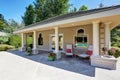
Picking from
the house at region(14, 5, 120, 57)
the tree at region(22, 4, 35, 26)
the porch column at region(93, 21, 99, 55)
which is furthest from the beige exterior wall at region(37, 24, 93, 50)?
the tree at region(22, 4, 35, 26)

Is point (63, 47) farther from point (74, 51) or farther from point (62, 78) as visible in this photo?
point (62, 78)

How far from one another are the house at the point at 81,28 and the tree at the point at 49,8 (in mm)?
16169

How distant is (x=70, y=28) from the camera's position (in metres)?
12.2

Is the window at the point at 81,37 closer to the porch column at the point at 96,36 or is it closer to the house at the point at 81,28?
the house at the point at 81,28

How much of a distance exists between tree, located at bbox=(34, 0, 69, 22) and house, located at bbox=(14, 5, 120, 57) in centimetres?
1617

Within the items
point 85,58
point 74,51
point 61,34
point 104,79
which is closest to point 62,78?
point 104,79

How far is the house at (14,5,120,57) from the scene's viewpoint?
255 inches

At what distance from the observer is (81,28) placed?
36.7ft

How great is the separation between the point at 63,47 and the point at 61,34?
159cm

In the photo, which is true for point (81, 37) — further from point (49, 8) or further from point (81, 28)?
point (49, 8)

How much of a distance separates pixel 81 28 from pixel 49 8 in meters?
24.1

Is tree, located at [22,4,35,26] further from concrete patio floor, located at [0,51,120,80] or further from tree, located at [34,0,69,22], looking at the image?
concrete patio floor, located at [0,51,120,80]

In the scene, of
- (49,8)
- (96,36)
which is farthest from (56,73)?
(49,8)

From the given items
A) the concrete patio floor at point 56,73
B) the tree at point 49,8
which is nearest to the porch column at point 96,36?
the concrete patio floor at point 56,73
